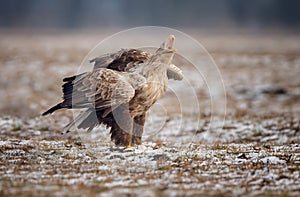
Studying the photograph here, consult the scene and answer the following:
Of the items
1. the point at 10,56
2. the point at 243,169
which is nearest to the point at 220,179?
the point at 243,169

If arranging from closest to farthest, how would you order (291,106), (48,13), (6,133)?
(6,133) → (291,106) → (48,13)

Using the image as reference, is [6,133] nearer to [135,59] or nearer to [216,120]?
[135,59]

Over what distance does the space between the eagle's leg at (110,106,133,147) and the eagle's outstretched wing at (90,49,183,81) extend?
106 centimetres

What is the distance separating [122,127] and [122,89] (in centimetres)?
102

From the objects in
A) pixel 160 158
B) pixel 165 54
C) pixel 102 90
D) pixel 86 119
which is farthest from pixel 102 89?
pixel 160 158

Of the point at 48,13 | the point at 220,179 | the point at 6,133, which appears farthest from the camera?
the point at 48,13

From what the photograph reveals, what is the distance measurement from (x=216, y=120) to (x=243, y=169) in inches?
394

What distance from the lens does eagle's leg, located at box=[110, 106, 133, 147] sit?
1226 cm

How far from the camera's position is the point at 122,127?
40.8 feet

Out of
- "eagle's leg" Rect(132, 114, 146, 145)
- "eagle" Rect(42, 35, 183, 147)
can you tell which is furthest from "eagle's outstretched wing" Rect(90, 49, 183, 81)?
"eagle's leg" Rect(132, 114, 146, 145)

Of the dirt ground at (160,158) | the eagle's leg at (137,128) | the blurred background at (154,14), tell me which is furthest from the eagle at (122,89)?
the blurred background at (154,14)

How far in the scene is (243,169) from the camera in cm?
1048

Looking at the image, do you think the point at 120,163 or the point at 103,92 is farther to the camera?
the point at 103,92

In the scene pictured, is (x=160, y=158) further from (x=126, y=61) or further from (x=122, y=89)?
(x=126, y=61)
